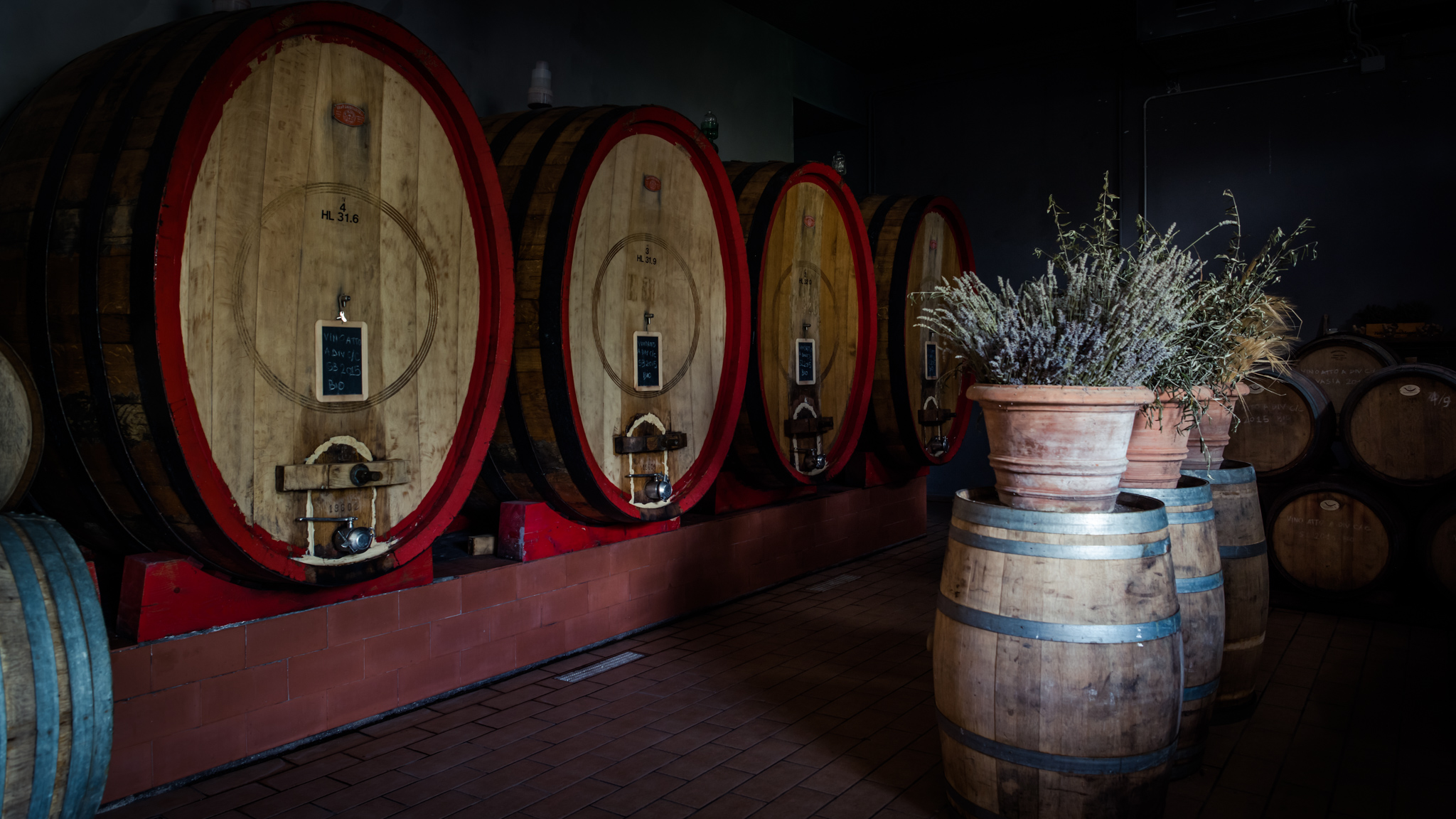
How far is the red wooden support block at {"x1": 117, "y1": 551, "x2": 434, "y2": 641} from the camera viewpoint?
80.5 inches

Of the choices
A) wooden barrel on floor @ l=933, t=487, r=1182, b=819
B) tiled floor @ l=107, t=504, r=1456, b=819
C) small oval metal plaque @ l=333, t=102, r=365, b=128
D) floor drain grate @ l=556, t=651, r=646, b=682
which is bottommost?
tiled floor @ l=107, t=504, r=1456, b=819

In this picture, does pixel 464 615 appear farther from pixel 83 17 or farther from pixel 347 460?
pixel 83 17

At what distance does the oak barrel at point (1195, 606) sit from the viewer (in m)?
2.21

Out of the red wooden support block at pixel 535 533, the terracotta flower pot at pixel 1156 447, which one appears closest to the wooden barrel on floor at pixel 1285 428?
the terracotta flower pot at pixel 1156 447

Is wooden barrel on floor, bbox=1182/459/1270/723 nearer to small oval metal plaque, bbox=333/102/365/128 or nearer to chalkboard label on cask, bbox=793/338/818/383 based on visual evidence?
Result: chalkboard label on cask, bbox=793/338/818/383

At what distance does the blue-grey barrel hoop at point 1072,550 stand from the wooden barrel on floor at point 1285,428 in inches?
104

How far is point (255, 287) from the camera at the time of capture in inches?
81.9

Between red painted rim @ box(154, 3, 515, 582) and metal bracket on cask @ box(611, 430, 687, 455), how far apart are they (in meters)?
0.52

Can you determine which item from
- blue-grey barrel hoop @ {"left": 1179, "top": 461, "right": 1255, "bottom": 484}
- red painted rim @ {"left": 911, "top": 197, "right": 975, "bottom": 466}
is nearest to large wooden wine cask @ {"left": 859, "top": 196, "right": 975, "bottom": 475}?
red painted rim @ {"left": 911, "top": 197, "right": 975, "bottom": 466}

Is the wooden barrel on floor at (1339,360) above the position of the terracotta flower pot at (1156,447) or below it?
above

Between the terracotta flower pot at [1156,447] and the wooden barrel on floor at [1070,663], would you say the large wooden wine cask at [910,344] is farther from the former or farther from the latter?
the wooden barrel on floor at [1070,663]

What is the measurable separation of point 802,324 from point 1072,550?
2.46 m

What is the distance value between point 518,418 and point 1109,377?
1.73m

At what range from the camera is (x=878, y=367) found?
15.5 feet
